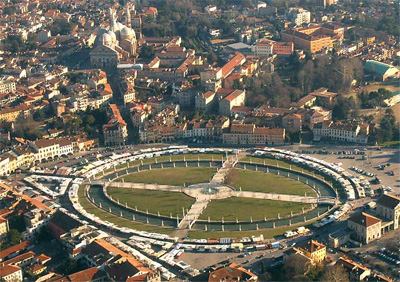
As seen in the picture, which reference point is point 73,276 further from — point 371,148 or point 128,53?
point 128,53

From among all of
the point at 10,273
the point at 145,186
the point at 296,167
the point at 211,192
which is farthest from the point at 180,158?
the point at 10,273

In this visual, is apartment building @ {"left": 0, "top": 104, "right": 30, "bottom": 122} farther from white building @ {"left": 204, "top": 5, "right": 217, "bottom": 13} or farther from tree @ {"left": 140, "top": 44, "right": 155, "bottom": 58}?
white building @ {"left": 204, "top": 5, "right": 217, "bottom": 13}

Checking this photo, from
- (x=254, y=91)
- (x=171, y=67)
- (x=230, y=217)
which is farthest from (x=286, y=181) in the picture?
(x=171, y=67)

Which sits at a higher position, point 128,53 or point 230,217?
point 128,53

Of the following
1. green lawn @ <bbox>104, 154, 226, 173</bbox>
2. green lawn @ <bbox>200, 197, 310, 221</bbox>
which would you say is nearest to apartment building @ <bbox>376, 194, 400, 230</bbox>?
green lawn @ <bbox>200, 197, 310, 221</bbox>

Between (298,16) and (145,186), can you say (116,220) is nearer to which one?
(145,186)

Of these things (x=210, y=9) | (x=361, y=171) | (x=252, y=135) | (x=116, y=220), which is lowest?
(x=116, y=220)
